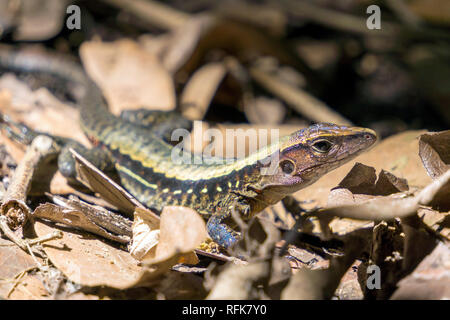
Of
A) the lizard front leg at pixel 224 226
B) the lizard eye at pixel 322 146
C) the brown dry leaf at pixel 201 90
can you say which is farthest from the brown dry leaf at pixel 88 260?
the brown dry leaf at pixel 201 90

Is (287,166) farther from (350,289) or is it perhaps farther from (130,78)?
(130,78)

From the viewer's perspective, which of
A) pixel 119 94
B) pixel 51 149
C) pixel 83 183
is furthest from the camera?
pixel 119 94

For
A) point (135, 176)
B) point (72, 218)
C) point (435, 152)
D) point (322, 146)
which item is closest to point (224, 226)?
point (322, 146)

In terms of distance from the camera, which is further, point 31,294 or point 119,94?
point 119,94

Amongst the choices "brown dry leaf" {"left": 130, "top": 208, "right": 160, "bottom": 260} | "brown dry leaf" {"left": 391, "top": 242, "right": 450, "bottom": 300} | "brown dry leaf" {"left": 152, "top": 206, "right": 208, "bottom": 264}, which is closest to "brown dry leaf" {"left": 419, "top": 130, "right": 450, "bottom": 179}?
"brown dry leaf" {"left": 391, "top": 242, "right": 450, "bottom": 300}

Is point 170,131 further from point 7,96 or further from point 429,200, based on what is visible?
point 429,200

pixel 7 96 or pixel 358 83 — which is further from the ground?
pixel 358 83

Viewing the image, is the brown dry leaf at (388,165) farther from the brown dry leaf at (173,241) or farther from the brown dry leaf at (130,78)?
the brown dry leaf at (130,78)

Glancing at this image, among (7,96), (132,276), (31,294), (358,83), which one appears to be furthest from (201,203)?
(358,83)
